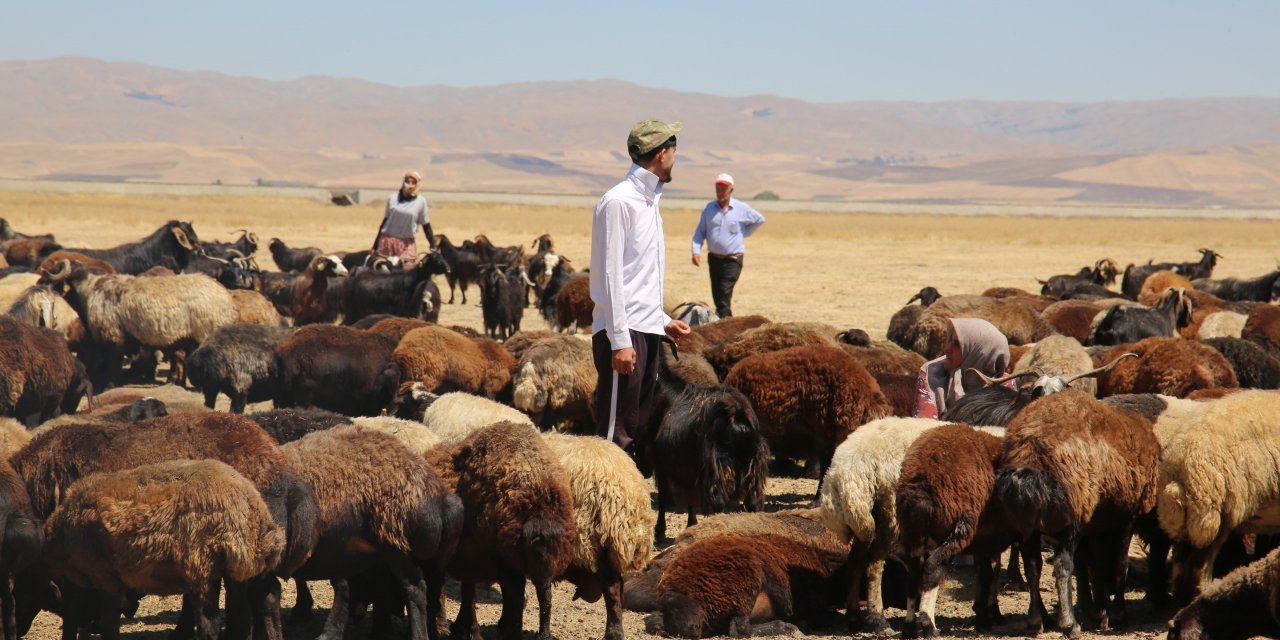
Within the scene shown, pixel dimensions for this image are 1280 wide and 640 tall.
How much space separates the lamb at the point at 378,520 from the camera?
5441 mm

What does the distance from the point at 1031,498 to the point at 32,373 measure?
23.7ft

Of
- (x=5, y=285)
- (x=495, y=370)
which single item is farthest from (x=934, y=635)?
(x=5, y=285)

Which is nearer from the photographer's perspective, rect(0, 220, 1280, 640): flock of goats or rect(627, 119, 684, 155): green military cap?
rect(0, 220, 1280, 640): flock of goats

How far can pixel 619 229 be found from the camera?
18.8ft

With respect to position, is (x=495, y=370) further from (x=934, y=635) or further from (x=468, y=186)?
(x=468, y=186)

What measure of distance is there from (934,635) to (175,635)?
3280 mm

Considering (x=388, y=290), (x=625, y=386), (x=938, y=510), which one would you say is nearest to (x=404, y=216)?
(x=388, y=290)

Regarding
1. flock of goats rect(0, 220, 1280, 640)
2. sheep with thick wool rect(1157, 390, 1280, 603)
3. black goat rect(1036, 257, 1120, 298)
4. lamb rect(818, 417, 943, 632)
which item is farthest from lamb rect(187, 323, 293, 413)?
black goat rect(1036, 257, 1120, 298)

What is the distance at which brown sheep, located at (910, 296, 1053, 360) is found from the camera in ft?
39.4

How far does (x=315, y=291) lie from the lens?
1525cm

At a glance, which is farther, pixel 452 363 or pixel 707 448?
pixel 452 363

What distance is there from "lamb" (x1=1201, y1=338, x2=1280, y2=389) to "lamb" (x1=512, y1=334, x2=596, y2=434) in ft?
15.1

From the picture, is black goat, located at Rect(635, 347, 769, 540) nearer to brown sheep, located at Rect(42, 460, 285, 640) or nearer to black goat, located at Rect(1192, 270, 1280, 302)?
brown sheep, located at Rect(42, 460, 285, 640)

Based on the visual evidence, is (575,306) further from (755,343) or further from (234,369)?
(755,343)
